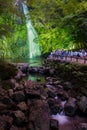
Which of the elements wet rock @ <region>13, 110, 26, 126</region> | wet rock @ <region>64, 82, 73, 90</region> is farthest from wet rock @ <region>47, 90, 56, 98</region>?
wet rock @ <region>13, 110, 26, 126</region>

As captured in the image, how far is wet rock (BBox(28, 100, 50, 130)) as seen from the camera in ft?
29.5

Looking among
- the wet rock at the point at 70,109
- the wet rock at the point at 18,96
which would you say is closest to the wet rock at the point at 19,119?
the wet rock at the point at 18,96

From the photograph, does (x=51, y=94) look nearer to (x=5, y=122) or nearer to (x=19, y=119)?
(x=19, y=119)

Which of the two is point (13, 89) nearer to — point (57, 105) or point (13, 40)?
point (57, 105)

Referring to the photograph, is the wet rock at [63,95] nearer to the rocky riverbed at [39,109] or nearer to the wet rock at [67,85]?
the rocky riverbed at [39,109]

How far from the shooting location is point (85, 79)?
49.4 feet

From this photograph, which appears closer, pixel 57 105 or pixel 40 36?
pixel 57 105

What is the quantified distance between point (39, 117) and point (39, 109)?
0.43 metres

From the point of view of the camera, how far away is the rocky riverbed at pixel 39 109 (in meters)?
9.27

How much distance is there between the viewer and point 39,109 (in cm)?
955

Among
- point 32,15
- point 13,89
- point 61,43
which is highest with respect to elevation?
point 32,15

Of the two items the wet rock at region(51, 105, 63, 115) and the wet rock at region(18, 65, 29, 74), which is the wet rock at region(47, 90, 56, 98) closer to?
the wet rock at region(51, 105, 63, 115)

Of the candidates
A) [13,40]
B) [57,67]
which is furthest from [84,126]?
[13,40]

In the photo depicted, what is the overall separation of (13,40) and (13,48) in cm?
127
